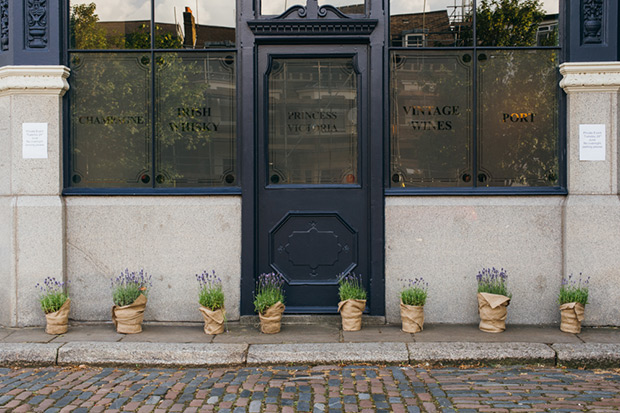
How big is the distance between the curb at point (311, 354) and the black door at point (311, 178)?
4.04ft

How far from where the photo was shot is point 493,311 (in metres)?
6.56

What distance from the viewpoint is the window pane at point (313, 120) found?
7.13 metres

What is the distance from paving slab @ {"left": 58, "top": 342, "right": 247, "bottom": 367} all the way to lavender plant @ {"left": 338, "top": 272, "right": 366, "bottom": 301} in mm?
1274

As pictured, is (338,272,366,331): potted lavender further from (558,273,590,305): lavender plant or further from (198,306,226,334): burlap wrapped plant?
(558,273,590,305): lavender plant

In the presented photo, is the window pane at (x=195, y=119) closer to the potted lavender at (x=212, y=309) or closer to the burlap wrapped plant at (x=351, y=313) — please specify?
the potted lavender at (x=212, y=309)

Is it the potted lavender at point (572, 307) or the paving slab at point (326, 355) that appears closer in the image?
the paving slab at point (326, 355)

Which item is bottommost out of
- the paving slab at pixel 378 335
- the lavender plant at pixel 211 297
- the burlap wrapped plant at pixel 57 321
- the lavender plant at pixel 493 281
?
the paving slab at pixel 378 335

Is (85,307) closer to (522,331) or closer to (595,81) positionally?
(522,331)

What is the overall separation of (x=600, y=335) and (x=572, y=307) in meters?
0.41

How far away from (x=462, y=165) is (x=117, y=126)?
12.8 feet

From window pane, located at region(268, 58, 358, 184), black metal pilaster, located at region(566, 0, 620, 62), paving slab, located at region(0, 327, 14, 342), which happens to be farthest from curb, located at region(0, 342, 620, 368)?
black metal pilaster, located at region(566, 0, 620, 62)

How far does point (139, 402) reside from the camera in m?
4.88

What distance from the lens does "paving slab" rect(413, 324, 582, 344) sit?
6.27m

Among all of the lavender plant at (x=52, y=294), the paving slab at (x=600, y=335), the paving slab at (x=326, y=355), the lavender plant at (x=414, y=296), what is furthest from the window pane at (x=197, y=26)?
the paving slab at (x=600, y=335)
